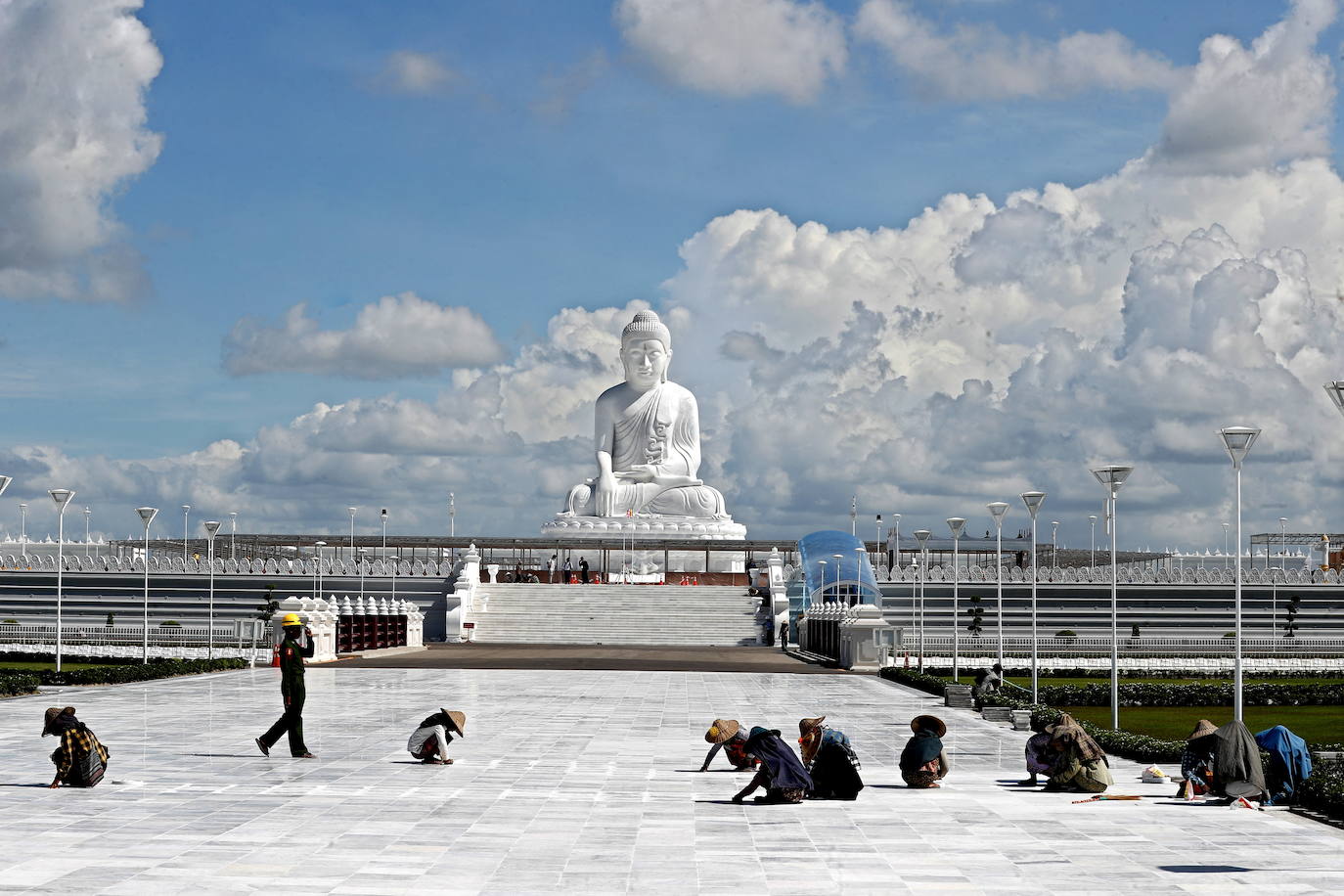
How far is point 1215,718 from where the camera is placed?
24.6 meters

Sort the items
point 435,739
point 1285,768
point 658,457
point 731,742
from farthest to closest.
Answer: point 658,457
point 435,739
point 731,742
point 1285,768

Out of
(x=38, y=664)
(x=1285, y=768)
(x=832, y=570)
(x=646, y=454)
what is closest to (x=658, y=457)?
(x=646, y=454)

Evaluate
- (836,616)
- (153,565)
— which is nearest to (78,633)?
(153,565)

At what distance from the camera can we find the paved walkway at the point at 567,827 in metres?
9.95

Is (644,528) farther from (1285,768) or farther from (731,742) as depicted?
(1285,768)

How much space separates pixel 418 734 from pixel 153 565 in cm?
4804

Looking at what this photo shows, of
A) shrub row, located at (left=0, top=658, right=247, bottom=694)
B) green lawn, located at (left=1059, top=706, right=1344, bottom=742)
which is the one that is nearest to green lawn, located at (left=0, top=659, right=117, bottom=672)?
shrub row, located at (left=0, top=658, right=247, bottom=694)

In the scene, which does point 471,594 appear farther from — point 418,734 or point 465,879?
point 465,879

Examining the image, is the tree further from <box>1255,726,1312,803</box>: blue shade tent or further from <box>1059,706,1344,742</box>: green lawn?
<box>1255,726,1312,803</box>: blue shade tent

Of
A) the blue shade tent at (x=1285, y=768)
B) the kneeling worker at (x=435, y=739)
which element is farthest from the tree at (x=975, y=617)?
the blue shade tent at (x=1285, y=768)

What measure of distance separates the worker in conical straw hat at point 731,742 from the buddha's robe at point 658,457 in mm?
53705

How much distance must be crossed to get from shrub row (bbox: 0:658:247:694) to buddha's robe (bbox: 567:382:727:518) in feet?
120

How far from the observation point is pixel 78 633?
4888 cm

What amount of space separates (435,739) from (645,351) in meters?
56.0
